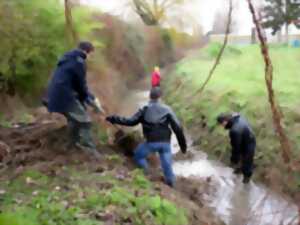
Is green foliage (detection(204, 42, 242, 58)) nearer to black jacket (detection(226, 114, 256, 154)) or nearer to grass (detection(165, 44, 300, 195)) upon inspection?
grass (detection(165, 44, 300, 195))

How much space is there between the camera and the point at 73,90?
8898mm

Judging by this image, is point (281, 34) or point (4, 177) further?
point (281, 34)

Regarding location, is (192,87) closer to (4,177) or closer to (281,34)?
(4,177)

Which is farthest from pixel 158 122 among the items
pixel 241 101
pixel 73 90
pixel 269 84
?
pixel 241 101

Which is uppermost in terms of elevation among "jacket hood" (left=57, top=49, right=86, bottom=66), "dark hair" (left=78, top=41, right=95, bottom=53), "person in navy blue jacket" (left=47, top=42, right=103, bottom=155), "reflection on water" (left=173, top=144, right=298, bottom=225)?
"dark hair" (left=78, top=41, right=95, bottom=53)

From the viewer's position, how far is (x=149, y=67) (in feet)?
108

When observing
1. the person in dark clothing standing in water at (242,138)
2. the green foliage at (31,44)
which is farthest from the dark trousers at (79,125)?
the green foliage at (31,44)

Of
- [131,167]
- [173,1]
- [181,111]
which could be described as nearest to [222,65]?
[181,111]

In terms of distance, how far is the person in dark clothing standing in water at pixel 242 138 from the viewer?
1077cm

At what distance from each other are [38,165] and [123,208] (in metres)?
2.06

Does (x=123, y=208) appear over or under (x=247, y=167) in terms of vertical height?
over

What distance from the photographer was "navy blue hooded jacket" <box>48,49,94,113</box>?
28.7ft

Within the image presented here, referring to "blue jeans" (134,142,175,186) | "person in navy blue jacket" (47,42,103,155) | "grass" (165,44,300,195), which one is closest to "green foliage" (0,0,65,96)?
"grass" (165,44,300,195)

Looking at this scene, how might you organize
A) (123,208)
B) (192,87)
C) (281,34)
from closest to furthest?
(123,208)
(192,87)
(281,34)
